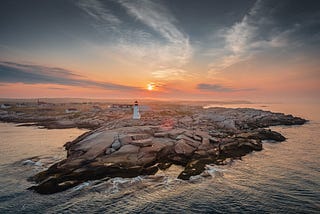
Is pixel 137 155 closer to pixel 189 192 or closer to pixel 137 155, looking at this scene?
pixel 137 155

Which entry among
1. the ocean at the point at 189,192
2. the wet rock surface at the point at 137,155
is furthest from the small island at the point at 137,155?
the ocean at the point at 189,192

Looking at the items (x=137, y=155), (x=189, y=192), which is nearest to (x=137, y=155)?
(x=137, y=155)

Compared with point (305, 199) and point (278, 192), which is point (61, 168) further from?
point (305, 199)

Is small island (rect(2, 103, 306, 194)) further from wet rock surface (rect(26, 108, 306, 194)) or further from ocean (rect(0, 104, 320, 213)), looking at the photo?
ocean (rect(0, 104, 320, 213))

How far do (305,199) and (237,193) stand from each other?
4.88 metres

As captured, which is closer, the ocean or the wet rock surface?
the ocean

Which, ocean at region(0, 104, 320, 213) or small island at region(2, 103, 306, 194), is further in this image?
small island at region(2, 103, 306, 194)

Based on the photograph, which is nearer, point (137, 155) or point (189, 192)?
point (189, 192)

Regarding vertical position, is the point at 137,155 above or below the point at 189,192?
above

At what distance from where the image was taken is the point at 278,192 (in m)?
15.7

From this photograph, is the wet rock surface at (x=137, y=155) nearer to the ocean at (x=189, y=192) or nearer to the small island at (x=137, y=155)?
the small island at (x=137, y=155)

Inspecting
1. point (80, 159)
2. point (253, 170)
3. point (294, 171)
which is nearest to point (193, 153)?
point (253, 170)

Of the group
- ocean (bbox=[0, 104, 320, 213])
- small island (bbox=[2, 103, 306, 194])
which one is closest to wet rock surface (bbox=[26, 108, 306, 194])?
small island (bbox=[2, 103, 306, 194])

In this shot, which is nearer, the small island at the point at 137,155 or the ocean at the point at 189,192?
the ocean at the point at 189,192
